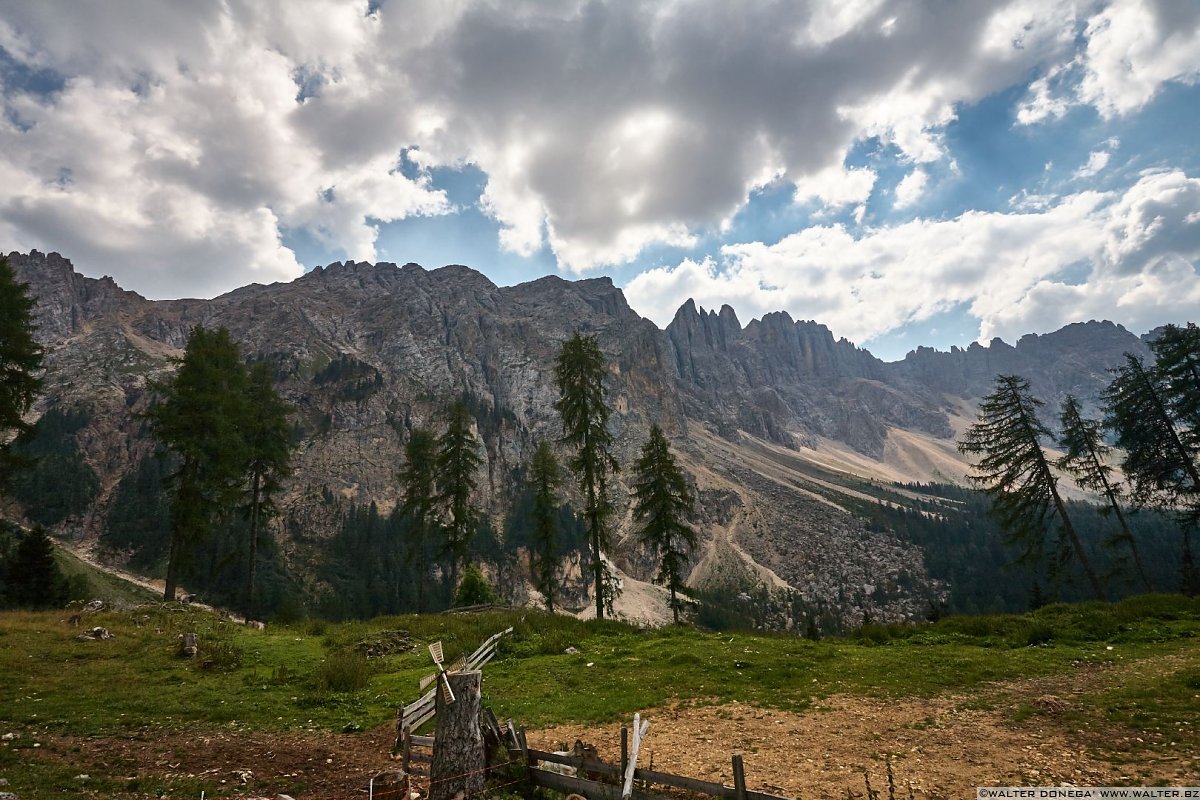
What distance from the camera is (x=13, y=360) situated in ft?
74.6

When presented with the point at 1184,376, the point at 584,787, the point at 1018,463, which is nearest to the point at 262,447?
the point at 584,787

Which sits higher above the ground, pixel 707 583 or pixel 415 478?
pixel 415 478

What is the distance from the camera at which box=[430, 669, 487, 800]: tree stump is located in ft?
26.2

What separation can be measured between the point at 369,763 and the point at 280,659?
34.3 feet

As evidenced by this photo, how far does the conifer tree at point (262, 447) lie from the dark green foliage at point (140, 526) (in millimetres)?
91569

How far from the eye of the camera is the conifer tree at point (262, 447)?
3117cm

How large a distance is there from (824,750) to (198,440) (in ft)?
101

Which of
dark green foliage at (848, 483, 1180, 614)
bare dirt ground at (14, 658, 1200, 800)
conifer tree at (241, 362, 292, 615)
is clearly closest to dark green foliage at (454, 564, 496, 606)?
conifer tree at (241, 362, 292, 615)

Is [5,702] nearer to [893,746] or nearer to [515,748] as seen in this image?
[515,748]

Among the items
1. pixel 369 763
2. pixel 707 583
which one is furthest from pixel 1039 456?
pixel 707 583

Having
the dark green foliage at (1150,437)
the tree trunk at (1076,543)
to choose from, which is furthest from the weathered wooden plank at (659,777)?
the dark green foliage at (1150,437)

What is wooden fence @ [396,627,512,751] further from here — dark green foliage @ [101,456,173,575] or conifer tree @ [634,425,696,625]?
dark green foliage @ [101,456,173,575]

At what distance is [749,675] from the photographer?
15.4 m

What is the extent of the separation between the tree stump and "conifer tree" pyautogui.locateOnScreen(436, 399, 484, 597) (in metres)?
29.9
